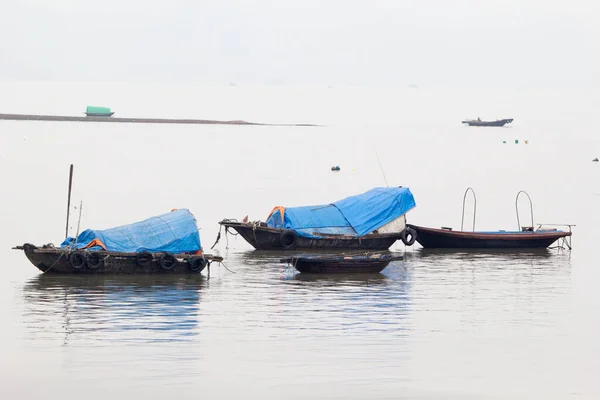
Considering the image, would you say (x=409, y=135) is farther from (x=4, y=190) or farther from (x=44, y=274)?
(x=44, y=274)

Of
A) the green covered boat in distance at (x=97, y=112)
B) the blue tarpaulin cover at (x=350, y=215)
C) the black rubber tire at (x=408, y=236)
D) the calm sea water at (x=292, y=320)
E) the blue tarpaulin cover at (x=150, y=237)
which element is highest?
the green covered boat in distance at (x=97, y=112)

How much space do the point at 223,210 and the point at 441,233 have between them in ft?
62.2

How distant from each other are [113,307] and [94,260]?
4.85 m

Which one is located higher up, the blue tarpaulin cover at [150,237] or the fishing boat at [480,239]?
the fishing boat at [480,239]

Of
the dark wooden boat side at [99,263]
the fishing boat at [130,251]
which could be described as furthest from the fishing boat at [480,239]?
the dark wooden boat side at [99,263]

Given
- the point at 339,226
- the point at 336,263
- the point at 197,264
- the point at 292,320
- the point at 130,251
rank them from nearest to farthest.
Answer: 1. the point at 292,320
2. the point at 130,251
3. the point at 197,264
4. the point at 336,263
5. the point at 339,226

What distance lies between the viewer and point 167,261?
1417 inches

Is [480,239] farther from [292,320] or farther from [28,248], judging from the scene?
[28,248]

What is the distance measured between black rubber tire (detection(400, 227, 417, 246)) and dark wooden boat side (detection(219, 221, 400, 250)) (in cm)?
119

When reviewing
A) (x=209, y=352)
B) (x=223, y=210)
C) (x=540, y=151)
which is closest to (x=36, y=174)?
(x=223, y=210)

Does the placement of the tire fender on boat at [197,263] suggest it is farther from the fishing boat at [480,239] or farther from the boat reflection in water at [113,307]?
the fishing boat at [480,239]

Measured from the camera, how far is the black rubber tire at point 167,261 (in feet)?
118

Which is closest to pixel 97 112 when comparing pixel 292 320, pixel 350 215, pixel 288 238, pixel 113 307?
pixel 350 215

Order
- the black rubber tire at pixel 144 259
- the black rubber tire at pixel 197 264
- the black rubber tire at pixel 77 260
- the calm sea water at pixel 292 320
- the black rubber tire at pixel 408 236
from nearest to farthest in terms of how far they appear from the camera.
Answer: the calm sea water at pixel 292 320
the black rubber tire at pixel 77 260
the black rubber tire at pixel 144 259
the black rubber tire at pixel 197 264
the black rubber tire at pixel 408 236
